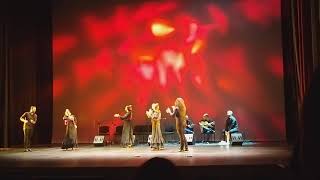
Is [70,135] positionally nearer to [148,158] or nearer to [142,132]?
[142,132]

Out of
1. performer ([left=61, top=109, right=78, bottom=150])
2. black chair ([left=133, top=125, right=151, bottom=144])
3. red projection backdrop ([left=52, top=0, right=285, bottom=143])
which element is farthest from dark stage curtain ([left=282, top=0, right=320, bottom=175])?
performer ([left=61, top=109, right=78, bottom=150])

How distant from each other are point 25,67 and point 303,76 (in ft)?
30.4

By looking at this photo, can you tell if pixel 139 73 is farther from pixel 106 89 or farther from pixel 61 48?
pixel 61 48

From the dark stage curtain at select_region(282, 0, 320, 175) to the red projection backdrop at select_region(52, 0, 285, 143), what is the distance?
431mm

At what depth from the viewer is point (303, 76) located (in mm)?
10172

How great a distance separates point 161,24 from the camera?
14.9 m

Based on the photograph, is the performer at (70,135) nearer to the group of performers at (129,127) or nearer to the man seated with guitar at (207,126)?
the group of performers at (129,127)

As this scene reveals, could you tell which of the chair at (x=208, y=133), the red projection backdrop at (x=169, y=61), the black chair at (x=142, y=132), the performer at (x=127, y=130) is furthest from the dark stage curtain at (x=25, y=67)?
the chair at (x=208, y=133)

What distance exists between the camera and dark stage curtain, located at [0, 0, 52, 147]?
1423cm

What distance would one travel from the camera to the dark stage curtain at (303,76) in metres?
1.26

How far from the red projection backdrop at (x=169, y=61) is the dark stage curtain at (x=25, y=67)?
1.46 ft

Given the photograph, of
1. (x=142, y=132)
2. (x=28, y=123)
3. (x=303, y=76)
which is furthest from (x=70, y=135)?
(x=303, y=76)

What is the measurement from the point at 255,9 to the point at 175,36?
8.73 feet

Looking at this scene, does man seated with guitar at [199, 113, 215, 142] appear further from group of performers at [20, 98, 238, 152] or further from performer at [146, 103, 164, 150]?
performer at [146, 103, 164, 150]
